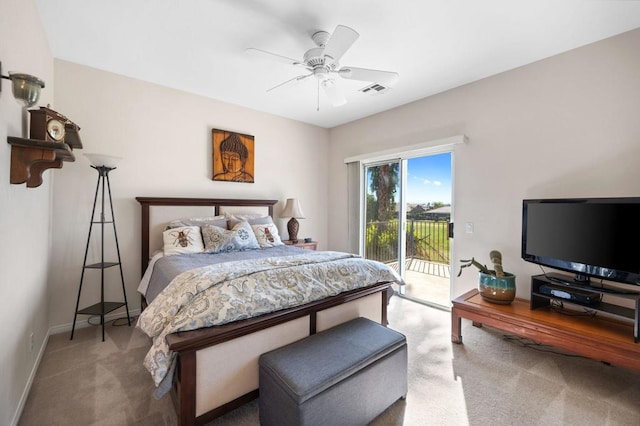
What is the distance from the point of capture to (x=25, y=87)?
1.37m

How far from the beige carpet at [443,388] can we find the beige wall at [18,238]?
24 centimetres

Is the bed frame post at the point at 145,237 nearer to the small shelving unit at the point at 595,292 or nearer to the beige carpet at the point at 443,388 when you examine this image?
the beige carpet at the point at 443,388

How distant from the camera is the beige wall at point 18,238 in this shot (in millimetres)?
1422

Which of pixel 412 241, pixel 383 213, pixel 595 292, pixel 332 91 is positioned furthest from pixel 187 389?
pixel 412 241

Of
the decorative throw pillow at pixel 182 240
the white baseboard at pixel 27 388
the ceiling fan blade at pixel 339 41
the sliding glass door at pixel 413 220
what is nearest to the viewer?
the white baseboard at pixel 27 388

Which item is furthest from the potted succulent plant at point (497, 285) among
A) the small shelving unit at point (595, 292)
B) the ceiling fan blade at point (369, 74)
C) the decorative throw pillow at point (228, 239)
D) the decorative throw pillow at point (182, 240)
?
the decorative throw pillow at point (182, 240)

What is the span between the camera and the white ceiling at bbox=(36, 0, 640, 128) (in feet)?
6.56

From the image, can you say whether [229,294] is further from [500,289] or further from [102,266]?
[500,289]

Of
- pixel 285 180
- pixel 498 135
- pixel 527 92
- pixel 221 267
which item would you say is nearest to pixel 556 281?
→ pixel 498 135

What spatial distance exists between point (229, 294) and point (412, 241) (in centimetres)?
348

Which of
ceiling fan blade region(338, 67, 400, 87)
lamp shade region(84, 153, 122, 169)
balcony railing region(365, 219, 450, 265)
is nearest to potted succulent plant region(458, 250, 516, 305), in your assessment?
balcony railing region(365, 219, 450, 265)

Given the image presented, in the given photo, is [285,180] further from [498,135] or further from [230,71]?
[498,135]

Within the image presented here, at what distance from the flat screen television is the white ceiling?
1.42m

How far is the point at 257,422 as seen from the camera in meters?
1.68
